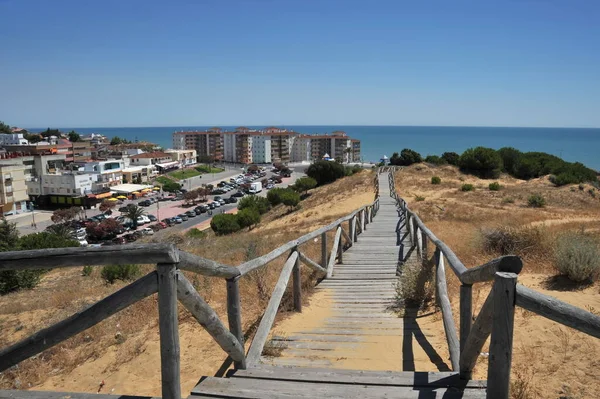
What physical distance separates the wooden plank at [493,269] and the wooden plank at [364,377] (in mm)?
730

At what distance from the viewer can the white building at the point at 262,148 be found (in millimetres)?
135875

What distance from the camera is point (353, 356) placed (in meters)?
4.41

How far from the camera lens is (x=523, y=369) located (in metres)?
3.98

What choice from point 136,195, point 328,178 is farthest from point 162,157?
point 328,178

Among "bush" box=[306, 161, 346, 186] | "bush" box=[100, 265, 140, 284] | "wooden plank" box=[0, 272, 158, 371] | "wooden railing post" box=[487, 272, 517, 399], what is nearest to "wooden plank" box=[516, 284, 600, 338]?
"wooden railing post" box=[487, 272, 517, 399]

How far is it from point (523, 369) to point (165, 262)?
11.0ft

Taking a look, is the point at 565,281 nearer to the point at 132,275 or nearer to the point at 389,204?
the point at 132,275

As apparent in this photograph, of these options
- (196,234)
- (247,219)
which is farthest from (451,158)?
(196,234)

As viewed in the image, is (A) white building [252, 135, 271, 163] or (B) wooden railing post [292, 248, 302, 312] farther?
(A) white building [252, 135, 271, 163]

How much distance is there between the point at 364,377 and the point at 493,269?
129 centimetres

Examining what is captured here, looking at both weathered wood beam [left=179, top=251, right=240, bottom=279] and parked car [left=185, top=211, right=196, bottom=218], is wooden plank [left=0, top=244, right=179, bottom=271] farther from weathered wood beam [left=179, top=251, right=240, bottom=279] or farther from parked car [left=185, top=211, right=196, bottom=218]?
parked car [left=185, top=211, right=196, bottom=218]

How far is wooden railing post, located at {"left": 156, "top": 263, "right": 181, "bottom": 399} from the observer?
2.55 metres

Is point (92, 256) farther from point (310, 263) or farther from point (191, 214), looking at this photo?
point (191, 214)

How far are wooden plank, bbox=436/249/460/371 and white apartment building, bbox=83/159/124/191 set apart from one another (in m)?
76.3
